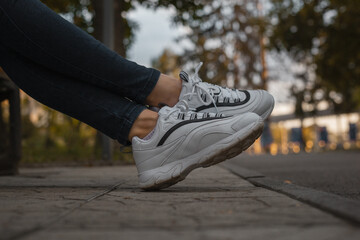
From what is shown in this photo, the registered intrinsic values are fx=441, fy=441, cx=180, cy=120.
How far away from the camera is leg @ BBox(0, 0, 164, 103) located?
6.43 ft

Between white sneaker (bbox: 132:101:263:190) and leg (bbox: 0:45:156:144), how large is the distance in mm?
73

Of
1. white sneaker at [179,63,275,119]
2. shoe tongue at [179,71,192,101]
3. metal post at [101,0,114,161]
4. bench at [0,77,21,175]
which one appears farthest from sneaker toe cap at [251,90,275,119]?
metal post at [101,0,114,161]

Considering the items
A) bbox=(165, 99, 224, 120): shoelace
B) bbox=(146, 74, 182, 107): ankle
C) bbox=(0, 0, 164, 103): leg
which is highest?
bbox=(0, 0, 164, 103): leg

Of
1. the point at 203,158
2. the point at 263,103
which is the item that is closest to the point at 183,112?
the point at 203,158

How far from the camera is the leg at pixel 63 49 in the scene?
1960 millimetres

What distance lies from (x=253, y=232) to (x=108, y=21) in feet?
18.6

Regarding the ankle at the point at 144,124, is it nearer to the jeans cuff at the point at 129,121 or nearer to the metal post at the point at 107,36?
the jeans cuff at the point at 129,121

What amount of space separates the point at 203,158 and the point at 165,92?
0.37m

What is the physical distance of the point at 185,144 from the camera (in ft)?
6.79

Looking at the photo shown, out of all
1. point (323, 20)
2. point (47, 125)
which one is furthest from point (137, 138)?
point (323, 20)

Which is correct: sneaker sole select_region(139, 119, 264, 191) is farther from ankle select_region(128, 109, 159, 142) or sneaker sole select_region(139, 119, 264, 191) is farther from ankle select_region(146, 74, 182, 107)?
ankle select_region(146, 74, 182, 107)

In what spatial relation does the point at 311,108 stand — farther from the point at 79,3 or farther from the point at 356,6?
the point at 79,3

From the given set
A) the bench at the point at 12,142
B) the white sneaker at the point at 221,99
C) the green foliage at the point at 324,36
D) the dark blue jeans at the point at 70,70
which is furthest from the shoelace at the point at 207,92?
the green foliage at the point at 324,36

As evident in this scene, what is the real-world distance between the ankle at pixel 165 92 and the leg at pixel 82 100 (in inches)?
3.1
